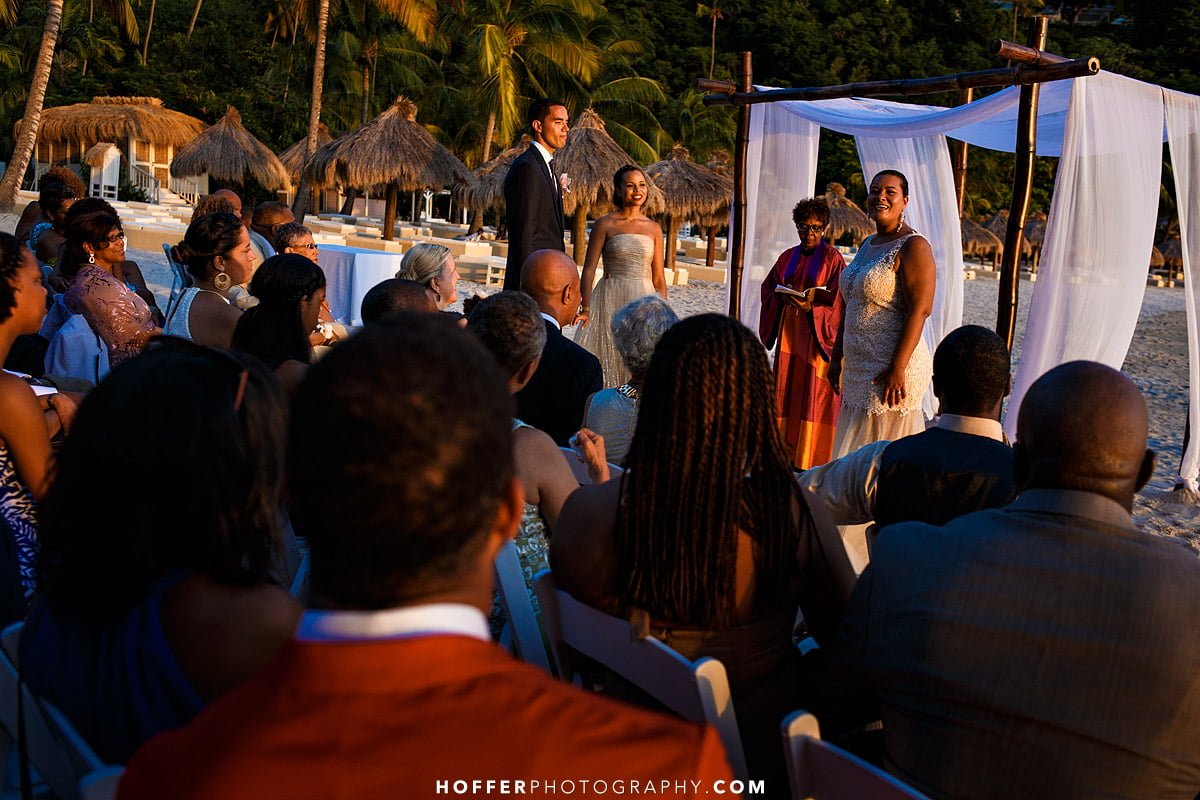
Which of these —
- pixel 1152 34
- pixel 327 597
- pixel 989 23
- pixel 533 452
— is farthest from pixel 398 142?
pixel 1152 34

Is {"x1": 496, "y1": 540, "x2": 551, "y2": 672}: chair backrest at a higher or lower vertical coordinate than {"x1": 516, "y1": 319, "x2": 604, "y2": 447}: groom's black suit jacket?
lower

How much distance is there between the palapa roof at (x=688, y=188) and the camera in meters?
25.4

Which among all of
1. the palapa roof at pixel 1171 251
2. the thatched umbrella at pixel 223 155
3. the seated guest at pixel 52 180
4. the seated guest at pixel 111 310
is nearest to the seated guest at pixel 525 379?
the seated guest at pixel 111 310

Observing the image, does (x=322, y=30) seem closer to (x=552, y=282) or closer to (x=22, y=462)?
(x=552, y=282)

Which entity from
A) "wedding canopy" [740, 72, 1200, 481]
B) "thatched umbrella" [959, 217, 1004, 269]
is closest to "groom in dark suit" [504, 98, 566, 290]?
"wedding canopy" [740, 72, 1200, 481]

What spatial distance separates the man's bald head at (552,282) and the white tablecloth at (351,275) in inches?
192

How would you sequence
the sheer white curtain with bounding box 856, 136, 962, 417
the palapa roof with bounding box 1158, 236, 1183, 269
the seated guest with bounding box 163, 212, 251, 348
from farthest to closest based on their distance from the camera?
1. the palapa roof with bounding box 1158, 236, 1183, 269
2. the sheer white curtain with bounding box 856, 136, 962, 417
3. the seated guest with bounding box 163, 212, 251, 348

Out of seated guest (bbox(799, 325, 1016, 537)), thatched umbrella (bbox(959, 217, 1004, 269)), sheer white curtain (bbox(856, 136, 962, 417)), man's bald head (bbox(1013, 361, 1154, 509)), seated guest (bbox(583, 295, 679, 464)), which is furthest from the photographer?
thatched umbrella (bbox(959, 217, 1004, 269))

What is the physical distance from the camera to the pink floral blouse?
4602 millimetres

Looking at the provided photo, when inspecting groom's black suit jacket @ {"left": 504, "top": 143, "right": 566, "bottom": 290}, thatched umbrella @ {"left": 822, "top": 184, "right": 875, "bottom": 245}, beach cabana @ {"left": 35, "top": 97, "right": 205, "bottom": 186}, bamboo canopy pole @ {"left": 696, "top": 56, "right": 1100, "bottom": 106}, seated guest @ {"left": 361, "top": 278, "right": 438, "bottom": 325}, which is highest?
beach cabana @ {"left": 35, "top": 97, "right": 205, "bottom": 186}

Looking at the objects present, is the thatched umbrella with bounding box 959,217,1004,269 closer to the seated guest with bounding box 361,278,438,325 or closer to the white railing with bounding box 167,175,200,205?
the white railing with bounding box 167,175,200,205

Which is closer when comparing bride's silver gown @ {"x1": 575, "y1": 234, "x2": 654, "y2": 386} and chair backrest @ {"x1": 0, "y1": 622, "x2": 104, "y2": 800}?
chair backrest @ {"x1": 0, "y1": 622, "x2": 104, "y2": 800}

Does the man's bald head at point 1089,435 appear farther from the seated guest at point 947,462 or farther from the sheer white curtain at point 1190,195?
the sheer white curtain at point 1190,195

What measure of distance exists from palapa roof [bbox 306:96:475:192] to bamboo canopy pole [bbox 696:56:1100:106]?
16498 millimetres
